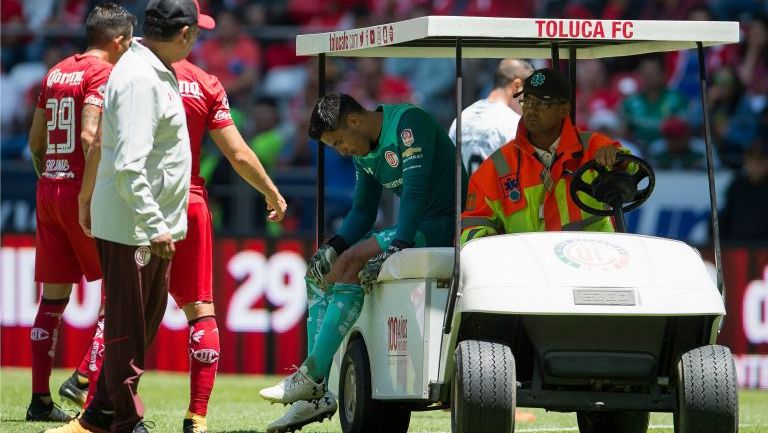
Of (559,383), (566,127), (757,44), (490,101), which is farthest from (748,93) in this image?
(559,383)

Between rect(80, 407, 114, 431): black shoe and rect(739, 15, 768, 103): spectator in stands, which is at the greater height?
rect(739, 15, 768, 103): spectator in stands

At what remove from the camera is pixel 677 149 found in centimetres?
1491

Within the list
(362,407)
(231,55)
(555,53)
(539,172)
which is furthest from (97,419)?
(231,55)

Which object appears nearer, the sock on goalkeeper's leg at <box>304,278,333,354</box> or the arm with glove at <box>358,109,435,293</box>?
the arm with glove at <box>358,109,435,293</box>

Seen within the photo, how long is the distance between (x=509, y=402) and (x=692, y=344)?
950mm

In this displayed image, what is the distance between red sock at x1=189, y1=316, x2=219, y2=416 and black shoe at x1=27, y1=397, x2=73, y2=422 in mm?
1492

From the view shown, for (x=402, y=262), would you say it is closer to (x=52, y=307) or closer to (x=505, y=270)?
(x=505, y=270)

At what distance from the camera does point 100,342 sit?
822cm

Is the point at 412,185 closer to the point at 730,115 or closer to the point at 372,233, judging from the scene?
the point at 372,233

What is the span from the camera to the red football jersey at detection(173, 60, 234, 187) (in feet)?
24.0

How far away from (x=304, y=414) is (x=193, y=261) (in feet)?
3.50

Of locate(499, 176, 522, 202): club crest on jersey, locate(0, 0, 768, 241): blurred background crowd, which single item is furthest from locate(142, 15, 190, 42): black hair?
locate(0, 0, 768, 241): blurred background crowd

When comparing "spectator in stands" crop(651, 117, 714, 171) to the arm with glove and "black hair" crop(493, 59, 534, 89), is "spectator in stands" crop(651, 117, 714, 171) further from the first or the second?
the arm with glove

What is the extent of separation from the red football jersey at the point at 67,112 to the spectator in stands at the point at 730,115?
822 cm
